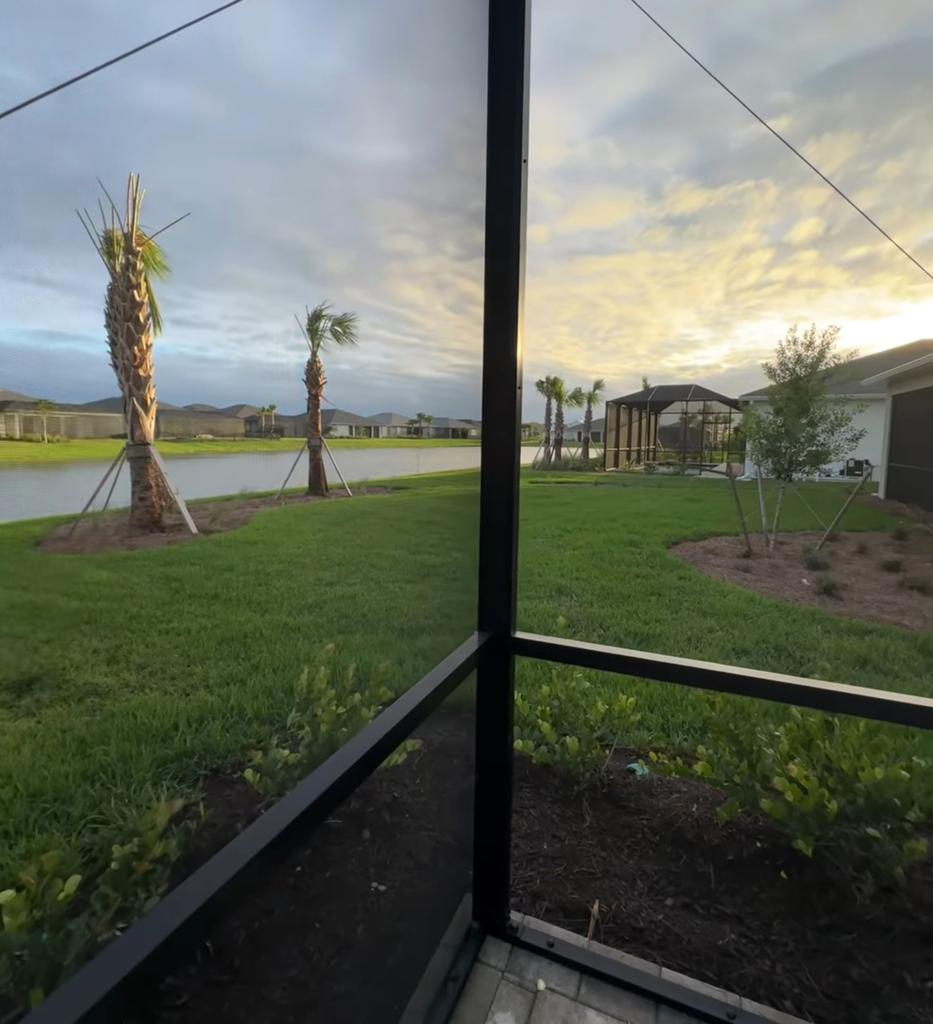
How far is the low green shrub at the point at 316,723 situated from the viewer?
93 centimetres

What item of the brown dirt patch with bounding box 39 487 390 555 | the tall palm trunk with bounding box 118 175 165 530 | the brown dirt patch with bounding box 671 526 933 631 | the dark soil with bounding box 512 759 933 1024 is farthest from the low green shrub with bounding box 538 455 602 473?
the tall palm trunk with bounding box 118 175 165 530

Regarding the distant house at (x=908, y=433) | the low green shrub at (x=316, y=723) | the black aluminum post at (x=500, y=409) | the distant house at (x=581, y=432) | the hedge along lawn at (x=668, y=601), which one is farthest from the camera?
the distant house at (x=581, y=432)

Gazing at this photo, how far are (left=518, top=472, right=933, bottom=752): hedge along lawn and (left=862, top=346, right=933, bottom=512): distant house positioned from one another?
0.53ft

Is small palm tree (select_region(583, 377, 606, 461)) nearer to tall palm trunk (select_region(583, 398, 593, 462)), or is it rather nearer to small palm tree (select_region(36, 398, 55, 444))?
tall palm trunk (select_region(583, 398, 593, 462))

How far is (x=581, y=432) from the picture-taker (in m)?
2.44

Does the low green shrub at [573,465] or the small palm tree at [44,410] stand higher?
the small palm tree at [44,410]

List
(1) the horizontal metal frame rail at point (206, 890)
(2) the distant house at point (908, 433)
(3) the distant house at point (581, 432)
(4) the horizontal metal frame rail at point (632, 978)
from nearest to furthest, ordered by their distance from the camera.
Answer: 1. (1) the horizontal metal frame rail at point (206, 890)
2. (4) the horizontal metal frame rail at point (632, 978)
3. (2) the distant house at point (908, 433)
4. (3) the distant house at point (581, 432)

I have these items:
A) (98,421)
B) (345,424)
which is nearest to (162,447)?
(98,421)

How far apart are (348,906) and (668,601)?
227 centimetres

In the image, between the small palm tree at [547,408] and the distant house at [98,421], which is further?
the small palm tree at [547,408]

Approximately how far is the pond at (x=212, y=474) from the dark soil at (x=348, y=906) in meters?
0.48

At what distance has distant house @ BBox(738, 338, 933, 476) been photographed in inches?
77.7

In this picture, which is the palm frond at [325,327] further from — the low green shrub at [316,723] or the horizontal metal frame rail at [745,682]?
the horizontal metal frame rail at [745,682]

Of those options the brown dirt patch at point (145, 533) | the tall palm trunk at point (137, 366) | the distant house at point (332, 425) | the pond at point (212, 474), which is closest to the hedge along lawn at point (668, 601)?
the pond at point (212, 474)
